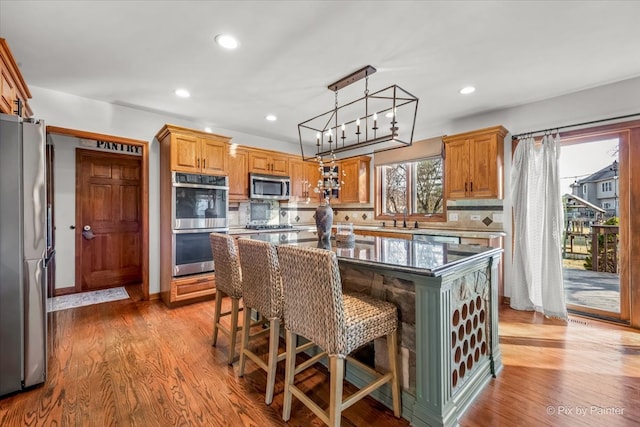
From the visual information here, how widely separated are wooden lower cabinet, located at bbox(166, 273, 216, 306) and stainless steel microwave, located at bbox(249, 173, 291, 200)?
146 centimetres

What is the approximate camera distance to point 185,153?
3586 millimetres

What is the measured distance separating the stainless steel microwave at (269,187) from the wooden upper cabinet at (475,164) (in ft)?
8.38

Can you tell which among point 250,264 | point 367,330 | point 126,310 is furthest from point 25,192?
point 367,330

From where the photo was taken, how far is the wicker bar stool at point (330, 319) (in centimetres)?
139

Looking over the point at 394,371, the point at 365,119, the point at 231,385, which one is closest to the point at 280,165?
the point at 365,119

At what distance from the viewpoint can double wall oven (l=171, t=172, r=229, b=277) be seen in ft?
11.5

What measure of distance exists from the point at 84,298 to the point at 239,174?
8.95 ft

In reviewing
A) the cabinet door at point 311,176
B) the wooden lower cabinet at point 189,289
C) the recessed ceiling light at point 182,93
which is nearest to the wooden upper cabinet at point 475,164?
the cabinet door at point 311,176

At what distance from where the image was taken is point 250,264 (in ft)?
6.41

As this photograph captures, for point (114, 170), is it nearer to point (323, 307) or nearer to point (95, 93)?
point (95, 93)

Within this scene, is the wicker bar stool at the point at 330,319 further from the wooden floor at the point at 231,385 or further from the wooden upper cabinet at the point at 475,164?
the wooden upper cabinet at the point at 475,164

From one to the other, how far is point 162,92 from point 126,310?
2620mm

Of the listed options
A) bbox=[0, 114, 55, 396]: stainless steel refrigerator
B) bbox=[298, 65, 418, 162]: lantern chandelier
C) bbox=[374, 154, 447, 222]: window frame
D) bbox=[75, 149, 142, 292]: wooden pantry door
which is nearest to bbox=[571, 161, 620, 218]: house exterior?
bbox=[374, 154, 447, 222]: window frame

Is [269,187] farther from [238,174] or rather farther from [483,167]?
[483,167]
